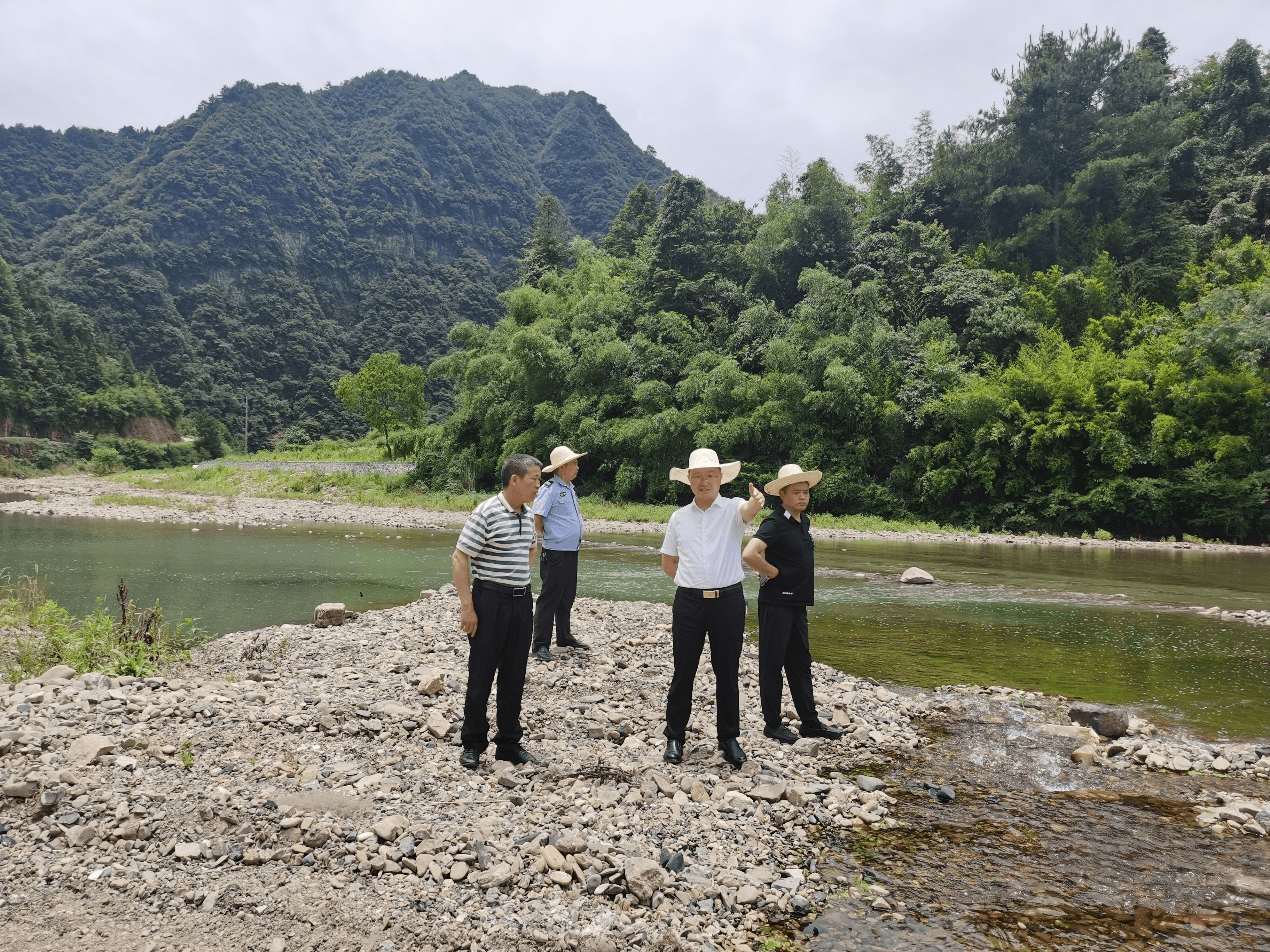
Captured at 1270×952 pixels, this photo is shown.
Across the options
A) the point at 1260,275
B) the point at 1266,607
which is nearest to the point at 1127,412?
the point at 1260,275

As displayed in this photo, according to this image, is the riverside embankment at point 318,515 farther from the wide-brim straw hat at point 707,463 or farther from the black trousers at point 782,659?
the wide-brim straw hat at point 707,463

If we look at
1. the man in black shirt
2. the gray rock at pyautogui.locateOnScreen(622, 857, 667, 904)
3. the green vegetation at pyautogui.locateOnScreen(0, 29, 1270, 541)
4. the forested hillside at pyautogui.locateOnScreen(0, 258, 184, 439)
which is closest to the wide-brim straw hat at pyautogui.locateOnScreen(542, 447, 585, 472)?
the man in black shirt

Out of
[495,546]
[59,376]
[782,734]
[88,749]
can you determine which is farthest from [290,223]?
[782,734]

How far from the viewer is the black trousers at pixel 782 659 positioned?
5.47 m

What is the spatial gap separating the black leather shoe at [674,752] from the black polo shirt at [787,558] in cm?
120

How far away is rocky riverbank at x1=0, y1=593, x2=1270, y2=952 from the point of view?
Answer: 3.25 m

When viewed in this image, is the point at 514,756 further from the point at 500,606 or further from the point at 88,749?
the point at 88,749

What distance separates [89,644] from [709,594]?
19.0 ft

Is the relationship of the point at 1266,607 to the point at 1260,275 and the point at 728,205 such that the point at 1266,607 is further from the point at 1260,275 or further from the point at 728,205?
the point at 728,205

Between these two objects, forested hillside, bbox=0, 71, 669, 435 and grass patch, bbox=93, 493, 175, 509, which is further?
forested hillside, bbox=0, 71, 669, 435

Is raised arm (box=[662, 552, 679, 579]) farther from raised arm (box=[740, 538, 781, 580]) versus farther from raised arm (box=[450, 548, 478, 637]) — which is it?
raised arm (box=[450, 548, 478, 637])

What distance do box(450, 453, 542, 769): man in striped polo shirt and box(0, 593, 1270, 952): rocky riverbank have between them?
0.23m

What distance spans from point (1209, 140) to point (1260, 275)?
1274 centimetres

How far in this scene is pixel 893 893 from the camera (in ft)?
12.1
